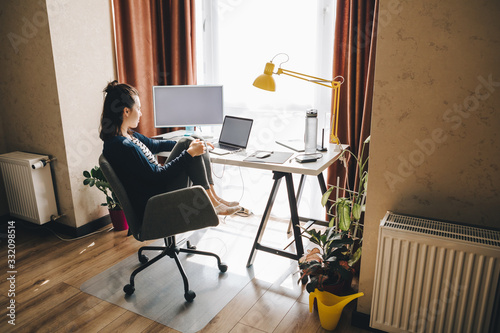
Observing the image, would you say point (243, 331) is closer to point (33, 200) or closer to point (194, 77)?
point (33, 200)

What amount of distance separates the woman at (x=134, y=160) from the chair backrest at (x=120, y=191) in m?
0.04

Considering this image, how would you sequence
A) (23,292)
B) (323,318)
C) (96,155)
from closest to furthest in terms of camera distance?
(323,318)
(23,292)
(96,155)

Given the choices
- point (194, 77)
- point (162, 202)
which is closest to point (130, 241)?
point (162, 202)

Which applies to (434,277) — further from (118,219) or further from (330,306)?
(118,219)

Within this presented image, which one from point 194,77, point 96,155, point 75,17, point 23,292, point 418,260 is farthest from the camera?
point 194,77

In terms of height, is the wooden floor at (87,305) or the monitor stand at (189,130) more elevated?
the monitor stand at (189,130)

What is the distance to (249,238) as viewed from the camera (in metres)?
2.79

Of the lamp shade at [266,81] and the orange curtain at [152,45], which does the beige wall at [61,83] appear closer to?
the orange curtain at [152,45]

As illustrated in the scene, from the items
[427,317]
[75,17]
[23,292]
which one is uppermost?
[75,17]

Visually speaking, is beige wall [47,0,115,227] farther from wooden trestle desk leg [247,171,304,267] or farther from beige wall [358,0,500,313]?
beige wall [358,0,500,313]

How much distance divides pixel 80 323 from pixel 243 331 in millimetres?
847

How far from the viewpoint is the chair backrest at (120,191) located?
1.82m

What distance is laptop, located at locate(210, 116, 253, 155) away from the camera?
2.51 m

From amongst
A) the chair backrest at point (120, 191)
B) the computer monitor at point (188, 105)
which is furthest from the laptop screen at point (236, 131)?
the chair backrest at point (120, 191)
